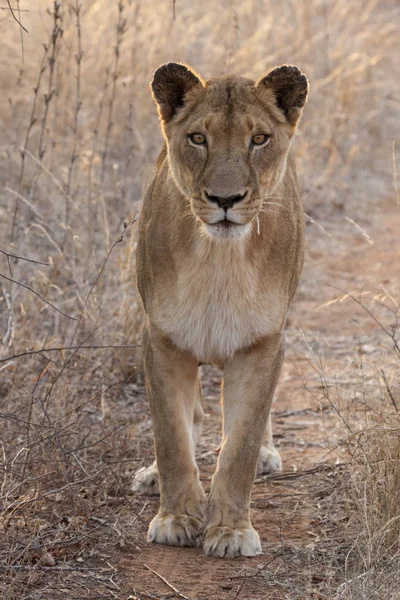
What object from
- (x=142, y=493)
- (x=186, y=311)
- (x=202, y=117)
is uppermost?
(x=202, y=117)

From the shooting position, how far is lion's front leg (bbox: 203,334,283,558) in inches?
144

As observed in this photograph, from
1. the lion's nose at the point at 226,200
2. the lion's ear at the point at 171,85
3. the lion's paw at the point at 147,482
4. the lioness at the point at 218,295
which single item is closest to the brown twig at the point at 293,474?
the lion's paw at the point at 147,482

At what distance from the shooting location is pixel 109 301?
19.5 feet

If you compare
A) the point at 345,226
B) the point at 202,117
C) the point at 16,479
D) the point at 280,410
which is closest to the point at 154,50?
the point at 345,226

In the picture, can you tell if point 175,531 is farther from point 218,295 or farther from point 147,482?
point 218,295

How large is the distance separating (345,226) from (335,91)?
5.27 feet

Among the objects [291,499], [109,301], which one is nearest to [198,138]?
[291,499]

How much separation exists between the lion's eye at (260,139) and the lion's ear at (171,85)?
341 millimetres

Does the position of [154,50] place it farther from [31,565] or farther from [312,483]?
[31,565]

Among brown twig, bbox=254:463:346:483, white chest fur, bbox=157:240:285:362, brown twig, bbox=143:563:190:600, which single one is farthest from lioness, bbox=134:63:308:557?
brown twig, bbox=254:463:346:483

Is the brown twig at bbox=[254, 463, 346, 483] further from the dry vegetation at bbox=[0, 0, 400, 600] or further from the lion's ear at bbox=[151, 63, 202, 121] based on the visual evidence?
the lion's ear at bbox=[151, 63, 202, 121]

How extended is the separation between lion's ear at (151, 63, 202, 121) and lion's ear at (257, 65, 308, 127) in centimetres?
25

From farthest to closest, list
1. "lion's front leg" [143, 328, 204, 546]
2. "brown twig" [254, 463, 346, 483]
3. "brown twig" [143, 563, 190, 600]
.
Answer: "brown twig" [254, 463, 346, 483] < "lion's front leg" [143, 328, 204, 546] < "brown twig" [143, 563, 190, 600]

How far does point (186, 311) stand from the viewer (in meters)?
3.79
